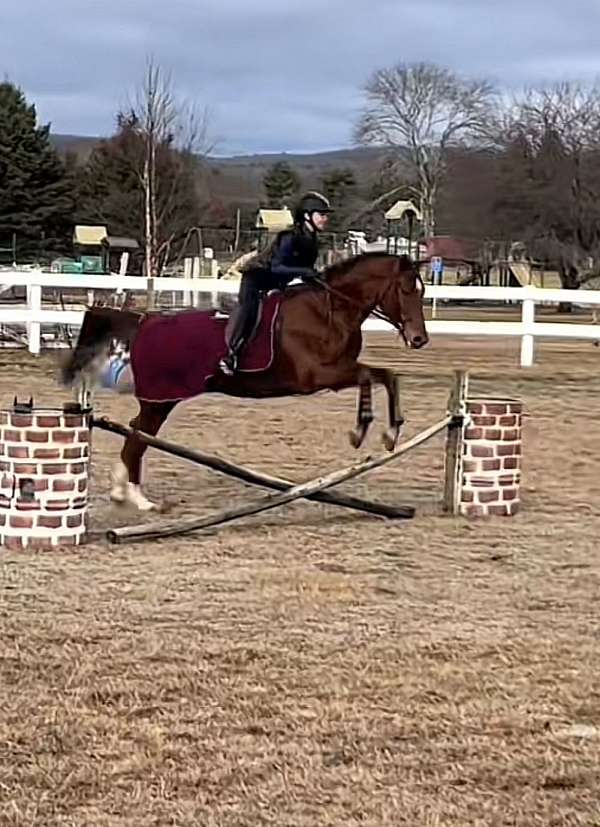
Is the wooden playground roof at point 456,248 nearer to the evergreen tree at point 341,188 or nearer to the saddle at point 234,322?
the evergreen tree at point 341,188

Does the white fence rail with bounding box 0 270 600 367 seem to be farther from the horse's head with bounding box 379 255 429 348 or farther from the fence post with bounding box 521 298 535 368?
the horse's head with bounding box 379 255 429 348

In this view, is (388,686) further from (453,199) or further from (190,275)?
(453,199)

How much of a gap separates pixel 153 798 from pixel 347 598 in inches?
111

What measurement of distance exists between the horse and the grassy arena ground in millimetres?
716

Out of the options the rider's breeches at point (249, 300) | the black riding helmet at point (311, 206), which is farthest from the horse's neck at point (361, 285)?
the black riding helmet at point (311, 206)

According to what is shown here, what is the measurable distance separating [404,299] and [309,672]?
430cm

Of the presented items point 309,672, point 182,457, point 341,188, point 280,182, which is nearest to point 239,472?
point 182,457

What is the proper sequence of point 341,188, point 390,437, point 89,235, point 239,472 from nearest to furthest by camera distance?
point 239,472 → point 390,437 → point 89,235 → point 341,188

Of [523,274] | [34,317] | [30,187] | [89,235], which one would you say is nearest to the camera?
[34,317]

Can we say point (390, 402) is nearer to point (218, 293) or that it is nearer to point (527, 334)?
point (527, 334)

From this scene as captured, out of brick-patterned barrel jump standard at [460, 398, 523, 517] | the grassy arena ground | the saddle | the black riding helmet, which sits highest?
the black riding helmet

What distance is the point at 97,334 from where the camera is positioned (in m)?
9.84

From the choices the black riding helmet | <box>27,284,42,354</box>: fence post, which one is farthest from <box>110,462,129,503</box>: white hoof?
<box>27,284,42,354</box>: fence post

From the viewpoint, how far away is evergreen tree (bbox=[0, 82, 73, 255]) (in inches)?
2672
